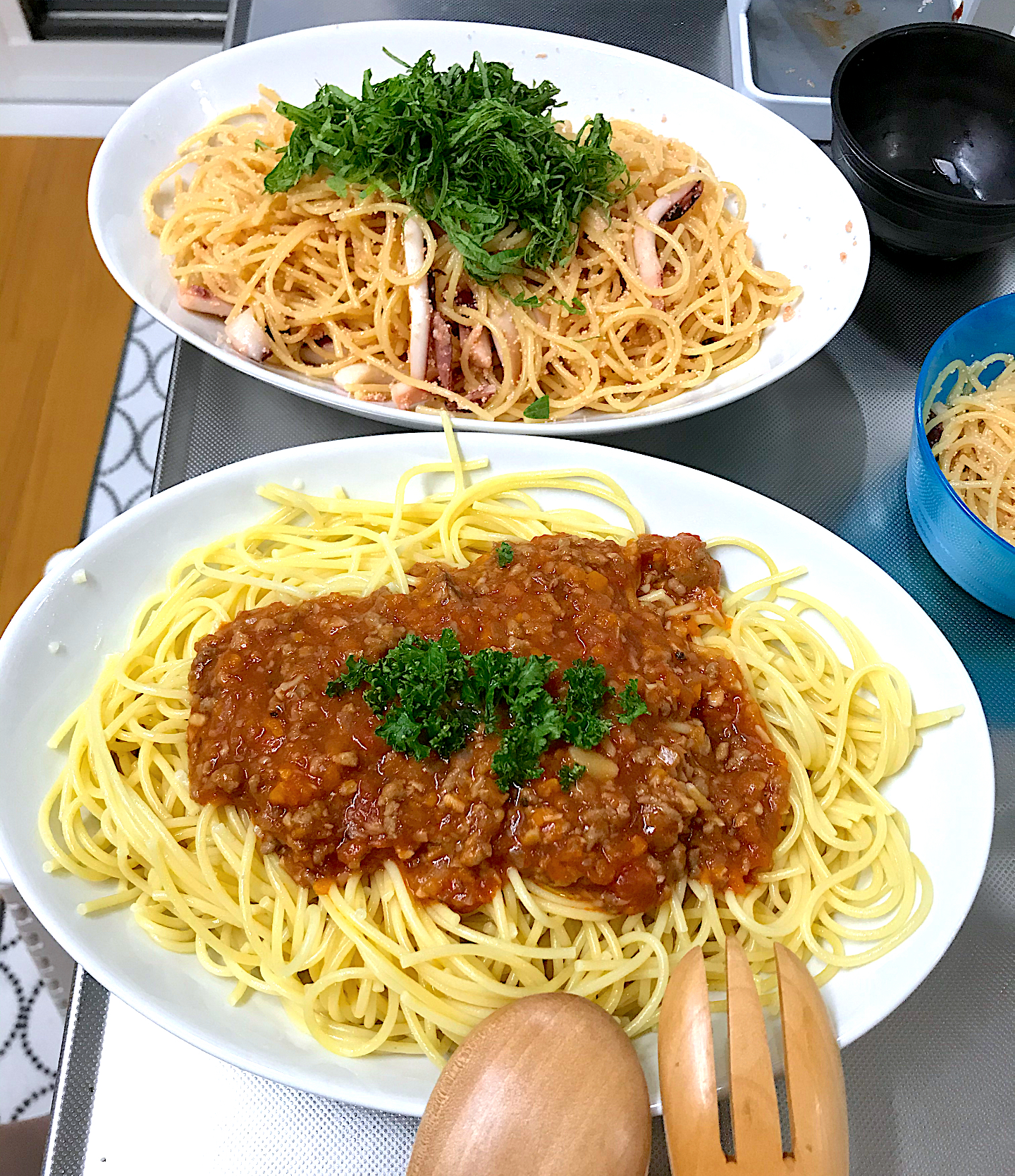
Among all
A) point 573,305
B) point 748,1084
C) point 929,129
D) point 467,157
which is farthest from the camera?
point 929,129

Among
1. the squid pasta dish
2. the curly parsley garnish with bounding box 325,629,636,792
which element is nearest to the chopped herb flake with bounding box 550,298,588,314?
the squid pasta dish

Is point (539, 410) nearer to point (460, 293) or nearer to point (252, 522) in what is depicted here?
point (460, 293)

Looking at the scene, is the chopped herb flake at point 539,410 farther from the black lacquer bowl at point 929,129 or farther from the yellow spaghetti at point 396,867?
the black lacquer bowl at point 929,129

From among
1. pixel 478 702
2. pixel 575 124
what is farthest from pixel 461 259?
pixel 478 702

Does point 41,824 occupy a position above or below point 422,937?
above

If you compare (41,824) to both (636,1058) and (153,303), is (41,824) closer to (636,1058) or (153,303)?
(636,1058)

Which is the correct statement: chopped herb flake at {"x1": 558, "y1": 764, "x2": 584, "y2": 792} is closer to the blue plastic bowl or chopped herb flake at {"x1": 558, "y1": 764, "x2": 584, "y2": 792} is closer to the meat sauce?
the meat sauce

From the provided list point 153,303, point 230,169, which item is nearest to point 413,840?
point 153,303
